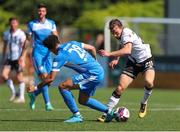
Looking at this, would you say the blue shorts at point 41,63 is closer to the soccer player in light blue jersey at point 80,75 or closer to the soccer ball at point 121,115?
the soccer player in light blue jersey at point 80,75

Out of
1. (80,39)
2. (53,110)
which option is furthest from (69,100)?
(80,39)

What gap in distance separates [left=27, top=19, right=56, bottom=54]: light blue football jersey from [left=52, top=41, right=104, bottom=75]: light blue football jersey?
4.03 meters

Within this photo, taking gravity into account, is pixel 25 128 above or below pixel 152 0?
above

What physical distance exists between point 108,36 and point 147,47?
18572 millimetres

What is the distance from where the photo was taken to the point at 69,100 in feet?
48.2

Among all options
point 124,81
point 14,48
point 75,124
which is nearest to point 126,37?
point 124,81

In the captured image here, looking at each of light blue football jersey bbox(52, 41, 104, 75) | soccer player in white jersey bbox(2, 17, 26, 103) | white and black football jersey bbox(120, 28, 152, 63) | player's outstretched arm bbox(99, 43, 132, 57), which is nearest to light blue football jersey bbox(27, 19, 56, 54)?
soccer player in white jersey bbox(2, 17, 26, 103)

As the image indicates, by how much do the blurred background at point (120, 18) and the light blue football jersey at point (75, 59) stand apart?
17.9 m

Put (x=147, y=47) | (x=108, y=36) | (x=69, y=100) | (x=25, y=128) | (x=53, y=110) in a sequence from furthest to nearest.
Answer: (x=108, y=36) < (x=53, y=110) < (x=147, y=47) < (x=69, y=100) < (x=25, y=128)

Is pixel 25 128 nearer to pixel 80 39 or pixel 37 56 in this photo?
pixel 37 56

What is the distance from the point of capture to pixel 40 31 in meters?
18.8

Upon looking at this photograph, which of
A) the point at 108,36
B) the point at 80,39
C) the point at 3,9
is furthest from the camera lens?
the point at 3,9

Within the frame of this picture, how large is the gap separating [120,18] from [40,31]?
1974cm

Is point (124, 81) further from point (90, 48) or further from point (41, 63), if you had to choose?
point (41, 63)
